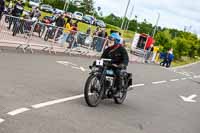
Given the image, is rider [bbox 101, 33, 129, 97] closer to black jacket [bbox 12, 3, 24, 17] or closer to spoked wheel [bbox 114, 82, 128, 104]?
spoked wheel [bbox 114, 82, 128, 104]

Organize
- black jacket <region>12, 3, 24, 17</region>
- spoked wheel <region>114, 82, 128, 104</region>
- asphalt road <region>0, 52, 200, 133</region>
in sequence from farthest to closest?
black jacket <region>12, 3, 24, 17</region> < spoked wheel <region>114, 82, 128, 104</region> < asphalt road <region>0, 52, 200, 133</region>

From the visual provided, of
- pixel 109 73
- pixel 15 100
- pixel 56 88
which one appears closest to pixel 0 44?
pixel 56 88

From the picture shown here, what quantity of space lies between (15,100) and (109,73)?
2773 mm

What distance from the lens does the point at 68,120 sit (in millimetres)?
8461

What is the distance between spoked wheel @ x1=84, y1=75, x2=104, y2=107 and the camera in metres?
10.2

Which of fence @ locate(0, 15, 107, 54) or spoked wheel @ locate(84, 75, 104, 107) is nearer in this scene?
spoked wheel @ locate(84, 75, 104, 107)

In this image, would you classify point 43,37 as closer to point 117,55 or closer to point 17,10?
point 17,10

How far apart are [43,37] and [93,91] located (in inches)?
395

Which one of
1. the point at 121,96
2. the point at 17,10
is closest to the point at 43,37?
the point at 17,10

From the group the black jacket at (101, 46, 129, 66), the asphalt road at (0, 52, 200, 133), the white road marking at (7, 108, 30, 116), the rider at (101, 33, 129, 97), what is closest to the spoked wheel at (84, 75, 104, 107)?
the asphalt road at (0, 52, 200, 133)

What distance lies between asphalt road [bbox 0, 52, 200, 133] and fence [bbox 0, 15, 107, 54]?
2281mm

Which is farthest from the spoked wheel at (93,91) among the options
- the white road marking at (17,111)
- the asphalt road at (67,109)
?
the white road marking at (17,111)

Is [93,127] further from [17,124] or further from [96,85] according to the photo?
[96,85]

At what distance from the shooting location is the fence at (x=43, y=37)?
59.7 ft
